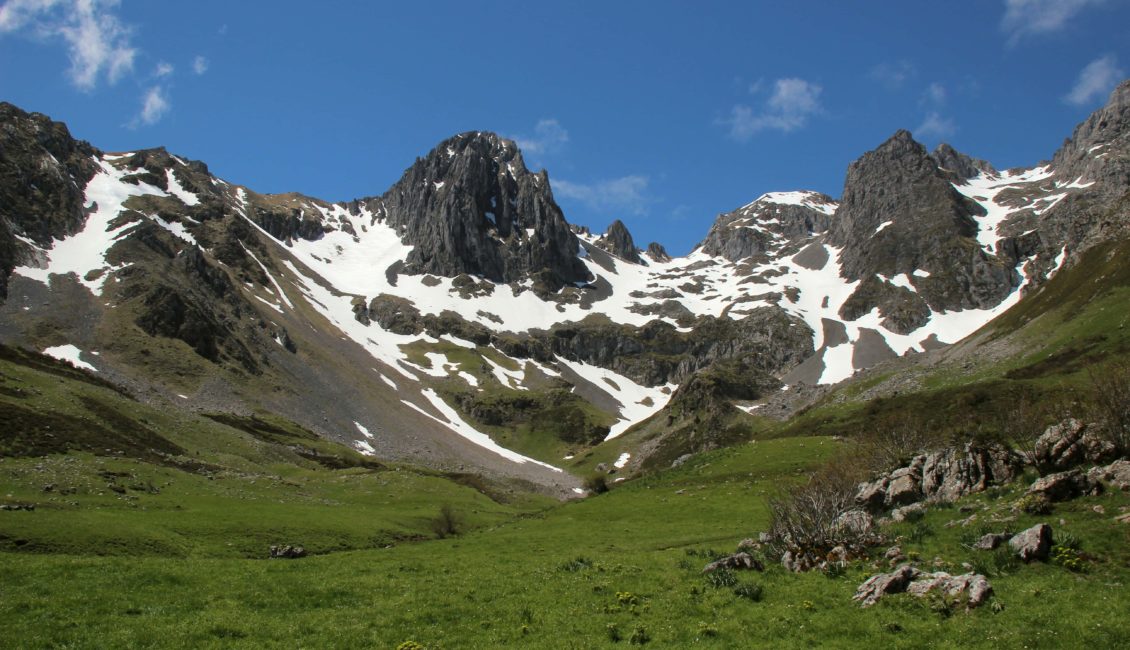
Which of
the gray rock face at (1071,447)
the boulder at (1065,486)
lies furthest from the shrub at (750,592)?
the gray rock face at (1071,447)

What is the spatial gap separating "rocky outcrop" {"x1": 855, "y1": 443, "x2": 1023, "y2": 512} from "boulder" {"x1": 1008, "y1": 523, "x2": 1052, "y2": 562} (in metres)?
9.09

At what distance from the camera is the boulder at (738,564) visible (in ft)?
84.2

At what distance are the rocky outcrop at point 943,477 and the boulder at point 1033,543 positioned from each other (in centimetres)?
909

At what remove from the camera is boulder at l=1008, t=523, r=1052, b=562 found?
20.8 metres

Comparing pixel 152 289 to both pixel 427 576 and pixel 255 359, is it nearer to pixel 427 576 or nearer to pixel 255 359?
pixel 255 359

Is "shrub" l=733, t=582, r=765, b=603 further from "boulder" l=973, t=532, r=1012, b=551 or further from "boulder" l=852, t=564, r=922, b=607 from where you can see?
"boulder" l=973, t=532, r=1012, b=551

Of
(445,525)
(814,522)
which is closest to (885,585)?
(814,522)

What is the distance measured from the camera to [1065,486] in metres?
25.2

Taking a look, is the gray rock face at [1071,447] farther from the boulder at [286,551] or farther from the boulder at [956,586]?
the boulder at [286,551]

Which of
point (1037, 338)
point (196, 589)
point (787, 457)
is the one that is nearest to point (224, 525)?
point (196, 589)

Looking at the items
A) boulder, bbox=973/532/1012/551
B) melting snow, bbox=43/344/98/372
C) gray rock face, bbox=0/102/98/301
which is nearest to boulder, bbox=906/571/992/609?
boulder, bbox=973/532/1012/551

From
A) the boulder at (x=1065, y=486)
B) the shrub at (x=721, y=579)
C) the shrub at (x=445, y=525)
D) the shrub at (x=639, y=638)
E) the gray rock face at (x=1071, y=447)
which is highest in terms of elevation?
the shrub at (x=445, y=525)

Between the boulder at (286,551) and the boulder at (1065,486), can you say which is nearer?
the boulder at (1065,486)

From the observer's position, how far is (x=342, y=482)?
80000 millimetres
